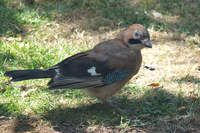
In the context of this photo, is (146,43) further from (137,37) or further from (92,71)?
(92,71)

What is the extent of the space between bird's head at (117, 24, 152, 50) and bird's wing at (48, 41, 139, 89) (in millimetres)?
183

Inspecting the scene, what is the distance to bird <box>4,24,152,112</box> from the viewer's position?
11.7 ft

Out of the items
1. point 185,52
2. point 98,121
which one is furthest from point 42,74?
point 185,52

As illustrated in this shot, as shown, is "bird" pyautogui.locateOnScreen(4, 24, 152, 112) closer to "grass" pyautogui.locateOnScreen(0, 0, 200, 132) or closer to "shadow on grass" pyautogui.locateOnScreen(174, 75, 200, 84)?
"grass" pyautogui.locateOnScreen(0, 0, 200, 132)

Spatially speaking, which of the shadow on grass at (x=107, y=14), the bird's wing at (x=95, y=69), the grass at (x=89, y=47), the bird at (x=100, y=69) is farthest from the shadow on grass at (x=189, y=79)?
the shadow on grass at (x=107, y=14)

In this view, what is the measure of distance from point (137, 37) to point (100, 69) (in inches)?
30.0

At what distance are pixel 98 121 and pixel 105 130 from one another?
187 mm

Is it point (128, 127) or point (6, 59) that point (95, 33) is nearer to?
point (6, 59)

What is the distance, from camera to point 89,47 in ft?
18.2

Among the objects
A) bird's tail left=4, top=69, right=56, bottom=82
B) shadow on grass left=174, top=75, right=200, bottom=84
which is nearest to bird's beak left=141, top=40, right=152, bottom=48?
shadow on grass left=174, top=75, right=200, bottom=84

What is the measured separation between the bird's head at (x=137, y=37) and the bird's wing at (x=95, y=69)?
0.18m

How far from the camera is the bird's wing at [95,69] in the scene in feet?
11.8

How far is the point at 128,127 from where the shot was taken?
138 inches

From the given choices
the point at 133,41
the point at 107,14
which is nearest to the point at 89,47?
the point at 107,14
